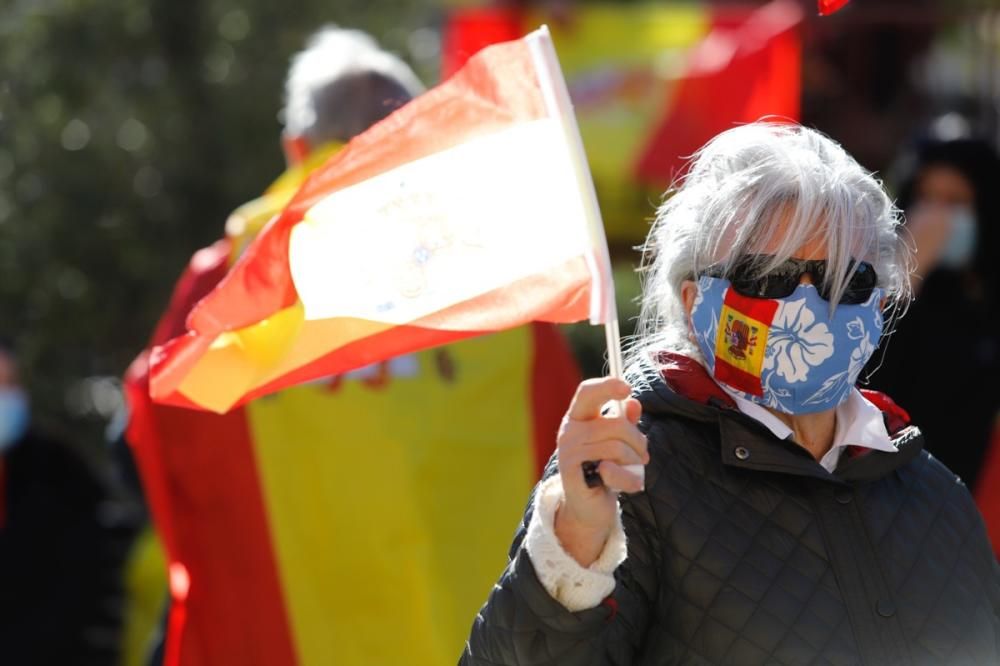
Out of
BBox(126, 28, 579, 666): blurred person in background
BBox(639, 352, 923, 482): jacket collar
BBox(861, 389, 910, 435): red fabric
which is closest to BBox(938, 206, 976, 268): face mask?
BBox(126, 28, 579, 666): blurred person in background

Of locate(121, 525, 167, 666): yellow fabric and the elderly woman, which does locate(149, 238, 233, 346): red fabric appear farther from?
locate(121, 525, 167, 666): yellow fabric

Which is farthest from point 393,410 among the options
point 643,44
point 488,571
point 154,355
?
point 643,44

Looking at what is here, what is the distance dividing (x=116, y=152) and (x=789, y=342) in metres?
5.10

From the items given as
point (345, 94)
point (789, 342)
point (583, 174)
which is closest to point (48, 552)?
point (345, 94)

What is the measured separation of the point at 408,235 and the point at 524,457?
152cm

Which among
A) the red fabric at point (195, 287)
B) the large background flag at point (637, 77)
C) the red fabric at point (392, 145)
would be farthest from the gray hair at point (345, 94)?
the large background flag at point (637, 77)

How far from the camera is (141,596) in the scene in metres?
6.21

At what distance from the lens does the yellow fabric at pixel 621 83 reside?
8617 millimetres

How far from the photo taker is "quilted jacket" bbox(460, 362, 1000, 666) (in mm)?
2213

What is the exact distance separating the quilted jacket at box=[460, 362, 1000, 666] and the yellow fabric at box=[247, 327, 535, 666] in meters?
1.56

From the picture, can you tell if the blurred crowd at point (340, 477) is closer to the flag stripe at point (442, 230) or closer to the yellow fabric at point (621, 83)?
the flag stripe at point (442, 230)

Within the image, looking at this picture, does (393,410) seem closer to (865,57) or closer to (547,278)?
(547,278)

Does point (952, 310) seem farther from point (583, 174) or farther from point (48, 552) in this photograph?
point (48, 552)

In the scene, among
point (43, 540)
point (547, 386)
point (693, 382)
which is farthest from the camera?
point (43, 540)
